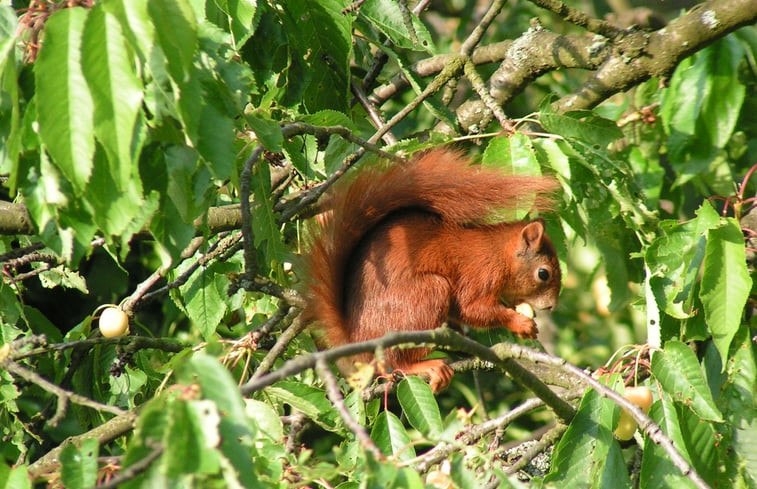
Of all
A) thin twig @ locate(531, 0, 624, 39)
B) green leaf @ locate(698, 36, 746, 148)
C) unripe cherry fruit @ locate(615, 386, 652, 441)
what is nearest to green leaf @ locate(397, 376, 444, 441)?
unripe cherry fruit @ locate(615, 386, 652, 441)

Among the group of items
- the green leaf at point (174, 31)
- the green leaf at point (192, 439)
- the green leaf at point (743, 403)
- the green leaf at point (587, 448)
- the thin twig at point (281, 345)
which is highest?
the green leaf at point (174, 31)

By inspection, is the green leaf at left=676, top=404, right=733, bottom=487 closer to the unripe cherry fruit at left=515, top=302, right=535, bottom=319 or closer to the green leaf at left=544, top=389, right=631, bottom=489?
the green leaf at left=544, top=389, right=631, bottom=489

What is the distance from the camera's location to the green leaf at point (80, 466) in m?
1.31

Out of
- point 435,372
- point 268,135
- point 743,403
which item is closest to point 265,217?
point 268,135

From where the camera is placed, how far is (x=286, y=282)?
8.46 ft

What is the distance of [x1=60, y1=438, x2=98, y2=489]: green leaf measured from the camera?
4.29ft

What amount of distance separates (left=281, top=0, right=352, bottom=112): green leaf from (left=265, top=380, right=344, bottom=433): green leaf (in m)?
0.90

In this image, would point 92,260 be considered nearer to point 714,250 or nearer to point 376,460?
point 714,250

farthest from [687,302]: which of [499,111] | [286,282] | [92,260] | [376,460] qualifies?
[92,260]

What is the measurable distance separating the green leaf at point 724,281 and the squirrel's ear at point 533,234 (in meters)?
0.92

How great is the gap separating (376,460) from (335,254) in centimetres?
157

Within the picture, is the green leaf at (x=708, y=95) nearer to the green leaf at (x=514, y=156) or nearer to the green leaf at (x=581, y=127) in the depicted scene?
the green leaf at (x=581, y=127)

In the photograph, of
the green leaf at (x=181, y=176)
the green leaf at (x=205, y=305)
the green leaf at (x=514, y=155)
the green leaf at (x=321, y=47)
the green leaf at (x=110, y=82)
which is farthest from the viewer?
the green leaf at (x=205, y=305)

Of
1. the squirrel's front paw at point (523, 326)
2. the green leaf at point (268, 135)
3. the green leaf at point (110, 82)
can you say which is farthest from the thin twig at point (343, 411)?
the squirrel's front paw at point (523, 326)
